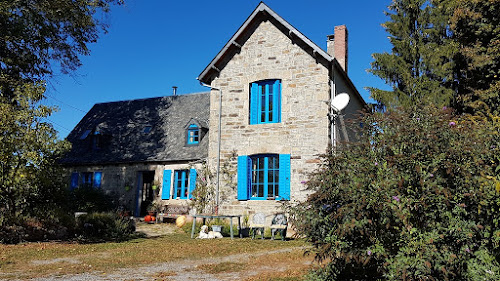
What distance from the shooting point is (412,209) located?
4.48 m

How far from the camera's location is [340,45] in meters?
17.2

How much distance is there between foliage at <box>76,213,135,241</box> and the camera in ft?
39.5

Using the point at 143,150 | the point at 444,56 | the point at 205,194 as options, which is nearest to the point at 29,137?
the point at 205,194

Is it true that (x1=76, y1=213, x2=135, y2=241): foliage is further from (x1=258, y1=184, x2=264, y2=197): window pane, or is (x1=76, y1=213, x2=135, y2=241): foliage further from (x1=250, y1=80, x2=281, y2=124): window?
(x1=250, y1=80, x2=281, y2=124): window

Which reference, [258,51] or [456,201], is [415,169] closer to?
[456,201]

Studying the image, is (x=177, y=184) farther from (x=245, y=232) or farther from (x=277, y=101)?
(x=277, y=101)

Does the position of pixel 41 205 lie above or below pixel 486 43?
below

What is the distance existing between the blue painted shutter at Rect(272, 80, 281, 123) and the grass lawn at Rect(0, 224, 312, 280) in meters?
4.40

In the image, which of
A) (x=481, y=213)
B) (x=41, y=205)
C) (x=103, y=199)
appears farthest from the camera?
(x=103, y=199)

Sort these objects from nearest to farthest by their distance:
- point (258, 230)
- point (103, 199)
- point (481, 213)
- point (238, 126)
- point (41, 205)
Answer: point (481, 213), point (41, 205), point (258, 230), point (238, 126), point (103, 199)

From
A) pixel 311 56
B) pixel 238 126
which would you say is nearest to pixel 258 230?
pixel 238 126

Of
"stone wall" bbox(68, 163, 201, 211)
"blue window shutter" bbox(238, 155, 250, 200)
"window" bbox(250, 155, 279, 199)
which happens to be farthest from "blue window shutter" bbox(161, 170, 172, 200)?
"window" bbox(250, 155, 279, 199)

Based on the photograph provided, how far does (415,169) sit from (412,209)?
0.45 metres

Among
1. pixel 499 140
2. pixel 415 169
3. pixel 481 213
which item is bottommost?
pixel 481 213
